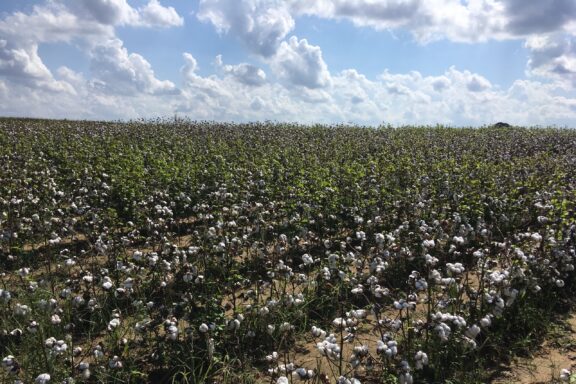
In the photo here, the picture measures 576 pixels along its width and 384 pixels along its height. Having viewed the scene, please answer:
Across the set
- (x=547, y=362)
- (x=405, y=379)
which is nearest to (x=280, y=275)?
(x=405, y=379)

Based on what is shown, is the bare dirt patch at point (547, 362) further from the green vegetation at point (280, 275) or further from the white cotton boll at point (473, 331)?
the white cotton boll at point (473, 331)

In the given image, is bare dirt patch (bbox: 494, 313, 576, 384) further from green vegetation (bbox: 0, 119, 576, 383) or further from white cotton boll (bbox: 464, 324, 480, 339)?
white cotton boll (bbox: 464, 324, 480, 339)

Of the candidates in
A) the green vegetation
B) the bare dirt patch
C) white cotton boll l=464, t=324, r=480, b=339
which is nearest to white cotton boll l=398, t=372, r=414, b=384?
the green vegetation

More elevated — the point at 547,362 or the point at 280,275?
the point at 280,275

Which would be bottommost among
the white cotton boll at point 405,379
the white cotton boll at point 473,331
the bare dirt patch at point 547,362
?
the bare dirt patch at point 547,362

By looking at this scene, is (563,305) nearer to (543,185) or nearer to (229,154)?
(543,185)

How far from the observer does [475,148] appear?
2305 cm

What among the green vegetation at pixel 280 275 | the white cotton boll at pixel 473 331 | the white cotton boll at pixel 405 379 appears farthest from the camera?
the green vegetation at pixel 280 275

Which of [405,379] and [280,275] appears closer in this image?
[405,379]

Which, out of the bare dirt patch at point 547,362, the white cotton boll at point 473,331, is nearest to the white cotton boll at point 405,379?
the white cotton boll at point 473,331

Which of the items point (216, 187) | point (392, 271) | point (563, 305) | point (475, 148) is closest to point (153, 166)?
point (216, 187)

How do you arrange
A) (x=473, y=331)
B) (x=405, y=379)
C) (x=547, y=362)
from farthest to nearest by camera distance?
(x=547, y=362) → (x=473, y=331) → (x=405, y=379)

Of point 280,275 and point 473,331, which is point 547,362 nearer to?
point 473,331

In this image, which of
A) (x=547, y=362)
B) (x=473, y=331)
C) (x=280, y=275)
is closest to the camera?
(x=473, y=331)
